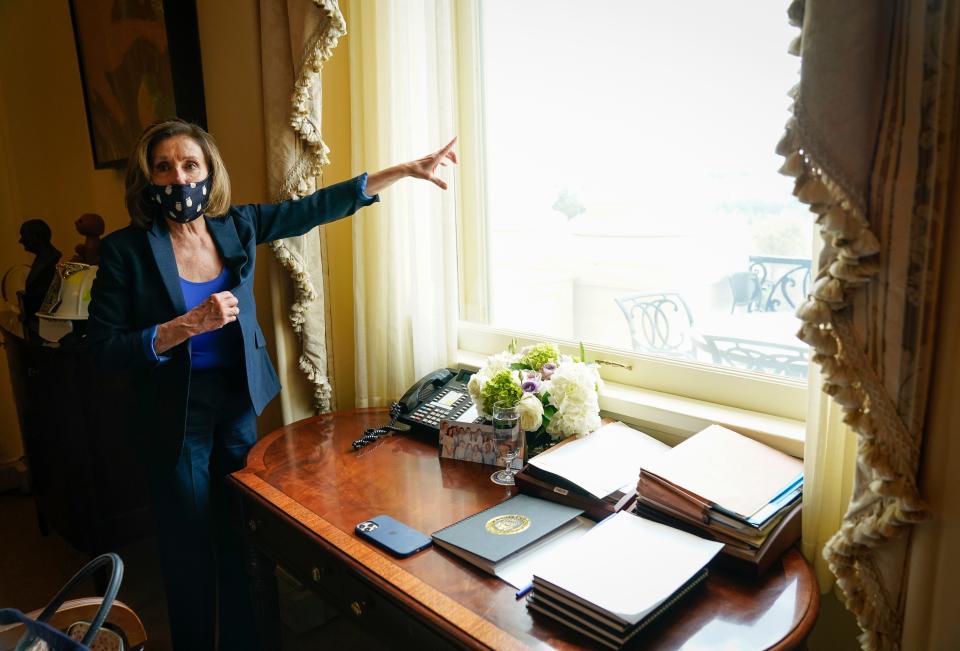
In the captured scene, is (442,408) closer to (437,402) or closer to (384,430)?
(437,402)

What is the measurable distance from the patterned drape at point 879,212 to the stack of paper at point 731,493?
18 cm

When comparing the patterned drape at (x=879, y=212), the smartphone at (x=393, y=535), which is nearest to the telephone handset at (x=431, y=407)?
the smartphone at (x=393, y=535)

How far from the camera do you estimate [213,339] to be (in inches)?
62.4

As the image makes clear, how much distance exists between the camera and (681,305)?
159cm

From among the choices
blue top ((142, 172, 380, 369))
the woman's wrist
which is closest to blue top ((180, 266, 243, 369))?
blue top ((142, 172, 380, 369))

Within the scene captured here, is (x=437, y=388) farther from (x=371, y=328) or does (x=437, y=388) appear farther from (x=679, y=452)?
(x=679, y=452)

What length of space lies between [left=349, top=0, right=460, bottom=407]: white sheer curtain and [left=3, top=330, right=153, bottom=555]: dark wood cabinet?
974 millimetres

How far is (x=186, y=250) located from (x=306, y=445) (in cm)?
57

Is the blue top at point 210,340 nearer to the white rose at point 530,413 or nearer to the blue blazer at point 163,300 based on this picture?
the blue blazer at point 163,300

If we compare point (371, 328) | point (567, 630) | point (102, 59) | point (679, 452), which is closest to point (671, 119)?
point (679, 452)

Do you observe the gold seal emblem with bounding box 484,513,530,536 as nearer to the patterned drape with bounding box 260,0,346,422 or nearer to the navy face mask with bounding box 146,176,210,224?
the patterned drape with bounding box 260,0,346,422

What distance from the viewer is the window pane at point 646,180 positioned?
1388mm

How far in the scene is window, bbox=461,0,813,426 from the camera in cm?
139

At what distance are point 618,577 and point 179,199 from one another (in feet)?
4.13
